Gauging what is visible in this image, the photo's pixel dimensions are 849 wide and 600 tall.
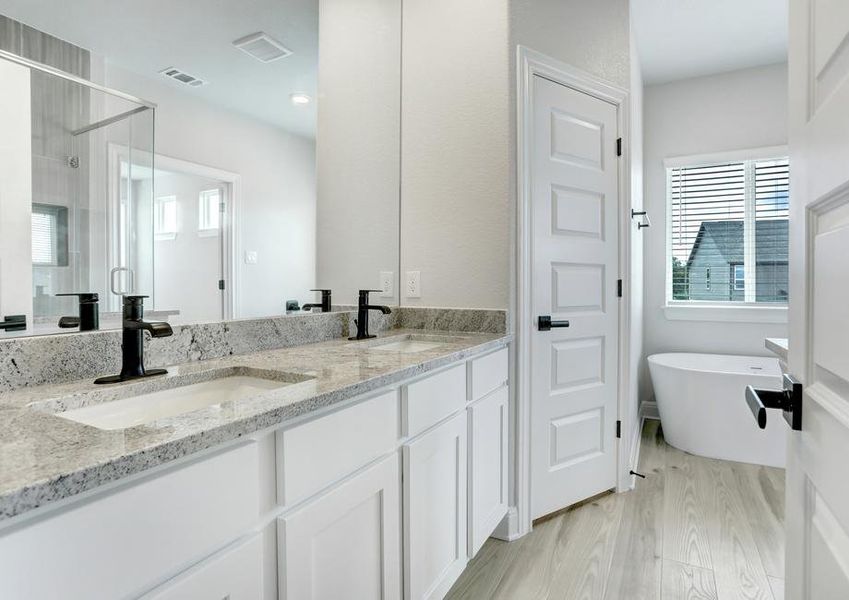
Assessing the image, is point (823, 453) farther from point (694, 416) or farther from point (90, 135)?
point (694, 416)

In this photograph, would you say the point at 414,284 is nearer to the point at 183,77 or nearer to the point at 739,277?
the point at 183,77

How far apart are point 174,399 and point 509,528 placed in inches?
59.2

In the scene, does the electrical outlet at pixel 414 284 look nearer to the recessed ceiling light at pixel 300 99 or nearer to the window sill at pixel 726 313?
the recessed ceiling light at pixel 300 99

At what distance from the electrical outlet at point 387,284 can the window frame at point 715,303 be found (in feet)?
8.57

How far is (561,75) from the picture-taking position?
2.13 m

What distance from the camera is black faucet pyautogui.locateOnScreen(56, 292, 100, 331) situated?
1.05 m

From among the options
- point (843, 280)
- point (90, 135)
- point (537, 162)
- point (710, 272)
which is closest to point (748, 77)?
point (710, 272)

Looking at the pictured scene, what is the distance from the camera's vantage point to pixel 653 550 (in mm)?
1894

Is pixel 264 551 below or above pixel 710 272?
below

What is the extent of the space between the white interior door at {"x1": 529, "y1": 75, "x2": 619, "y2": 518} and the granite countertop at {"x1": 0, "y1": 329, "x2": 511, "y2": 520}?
932 mm

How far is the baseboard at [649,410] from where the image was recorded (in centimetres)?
375

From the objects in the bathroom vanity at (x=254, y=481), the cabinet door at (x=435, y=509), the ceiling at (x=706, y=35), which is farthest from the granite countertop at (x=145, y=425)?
the ceiling at (x=706, y=35)

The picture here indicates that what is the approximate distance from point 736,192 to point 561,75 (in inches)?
92.3

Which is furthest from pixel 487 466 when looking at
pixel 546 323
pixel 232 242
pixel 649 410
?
pixel 649 410
